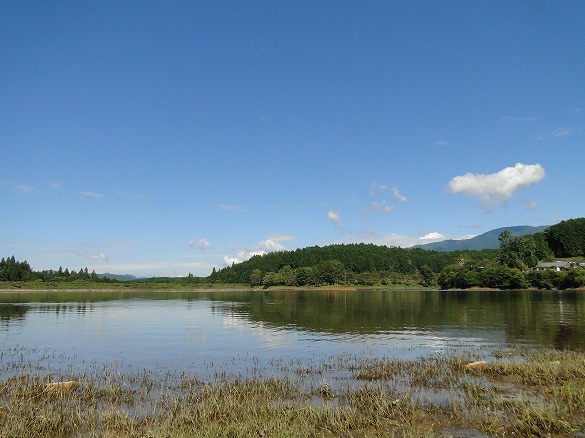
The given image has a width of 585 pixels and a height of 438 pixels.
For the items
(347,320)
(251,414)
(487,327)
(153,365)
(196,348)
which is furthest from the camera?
(347,320)

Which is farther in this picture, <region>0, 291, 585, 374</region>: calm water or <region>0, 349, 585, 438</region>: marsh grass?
<region>0, 291, 585, 374</region>: calm water

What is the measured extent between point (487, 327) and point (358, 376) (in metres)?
36.2

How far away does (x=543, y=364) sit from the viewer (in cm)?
2689

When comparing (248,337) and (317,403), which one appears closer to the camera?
(317,403)

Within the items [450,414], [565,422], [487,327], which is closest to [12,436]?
[450,414]

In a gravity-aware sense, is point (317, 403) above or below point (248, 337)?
above

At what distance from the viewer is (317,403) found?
2106cm

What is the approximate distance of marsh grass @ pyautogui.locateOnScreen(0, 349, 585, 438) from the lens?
16.5m

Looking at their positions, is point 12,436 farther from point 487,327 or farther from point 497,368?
point 487,327

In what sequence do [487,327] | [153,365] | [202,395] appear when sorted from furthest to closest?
1. [487,327]
2. [153,365]
3. [202,395]

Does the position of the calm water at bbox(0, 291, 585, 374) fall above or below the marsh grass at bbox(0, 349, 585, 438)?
below

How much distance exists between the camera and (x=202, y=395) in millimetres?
21688

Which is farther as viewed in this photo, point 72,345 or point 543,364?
point 72,345

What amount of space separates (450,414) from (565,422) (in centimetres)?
426
